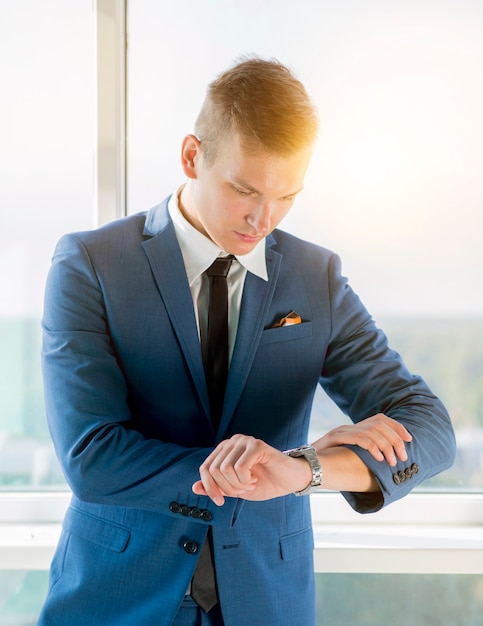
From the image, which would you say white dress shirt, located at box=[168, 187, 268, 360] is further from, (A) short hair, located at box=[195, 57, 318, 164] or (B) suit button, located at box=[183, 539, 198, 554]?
(B) suit button, located at box=[183, 539, 198, 554]

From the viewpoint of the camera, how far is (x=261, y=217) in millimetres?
1513

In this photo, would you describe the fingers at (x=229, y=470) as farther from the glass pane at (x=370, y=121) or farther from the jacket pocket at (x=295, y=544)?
the glass pane at (x=370, y=121)

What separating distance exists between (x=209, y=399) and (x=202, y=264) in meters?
0.29

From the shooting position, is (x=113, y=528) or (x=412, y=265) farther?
(x=412, y=265)

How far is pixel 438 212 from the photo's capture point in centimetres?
243

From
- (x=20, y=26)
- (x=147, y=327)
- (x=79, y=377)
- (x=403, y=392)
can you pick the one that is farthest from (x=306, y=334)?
(x=20, y=26)

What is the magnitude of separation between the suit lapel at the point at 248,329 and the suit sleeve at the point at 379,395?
165 millimetres

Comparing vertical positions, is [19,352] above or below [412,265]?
below

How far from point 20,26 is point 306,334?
1472 millimetres

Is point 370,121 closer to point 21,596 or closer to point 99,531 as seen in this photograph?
point 99,531

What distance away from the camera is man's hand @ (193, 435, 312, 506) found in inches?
52.3

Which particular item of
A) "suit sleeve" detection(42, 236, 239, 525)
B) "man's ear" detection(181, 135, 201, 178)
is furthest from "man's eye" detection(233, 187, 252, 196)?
"suit sleeve" detection(42, 236, 239, 525)

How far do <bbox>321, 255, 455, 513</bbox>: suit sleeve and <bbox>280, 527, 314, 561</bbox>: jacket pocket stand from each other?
0.16 m

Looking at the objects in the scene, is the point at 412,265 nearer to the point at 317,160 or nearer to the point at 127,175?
the point at 317,160
